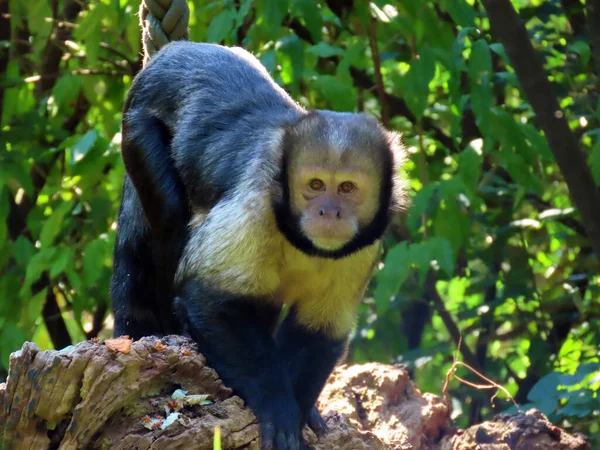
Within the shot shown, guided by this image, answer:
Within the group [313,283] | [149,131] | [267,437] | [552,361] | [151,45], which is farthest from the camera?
[552,361]

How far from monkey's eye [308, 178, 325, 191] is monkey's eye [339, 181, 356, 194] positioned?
0.28ft

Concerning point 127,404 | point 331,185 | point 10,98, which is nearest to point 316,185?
point 331,185

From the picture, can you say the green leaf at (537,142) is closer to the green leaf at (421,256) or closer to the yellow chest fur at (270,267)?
the green leaf at (421,256)

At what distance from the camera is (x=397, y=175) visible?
14.3ft

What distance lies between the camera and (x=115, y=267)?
4840 millimetres

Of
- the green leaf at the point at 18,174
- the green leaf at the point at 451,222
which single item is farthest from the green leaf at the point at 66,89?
the green leaf at the point at 451,222

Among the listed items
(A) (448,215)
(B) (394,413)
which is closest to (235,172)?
(B) (394,413)

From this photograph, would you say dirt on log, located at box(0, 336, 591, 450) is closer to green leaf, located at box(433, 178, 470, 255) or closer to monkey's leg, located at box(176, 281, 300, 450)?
monkey's leg, located at box(176, 281, 300, 450)

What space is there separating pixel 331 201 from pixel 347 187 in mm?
127

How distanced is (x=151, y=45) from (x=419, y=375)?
380cm

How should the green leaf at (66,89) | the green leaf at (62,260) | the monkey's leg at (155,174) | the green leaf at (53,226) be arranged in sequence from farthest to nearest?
1. the green leaf at (66,89)
2. the green leaf at (53,226)
3. the green leaf at (62,260)
4. the monkey's leg at (155,174)

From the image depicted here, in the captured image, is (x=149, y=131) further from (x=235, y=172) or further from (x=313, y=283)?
(x=313, y=283)

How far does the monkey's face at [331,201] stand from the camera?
3863 mm

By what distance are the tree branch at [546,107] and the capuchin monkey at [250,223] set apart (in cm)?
117
